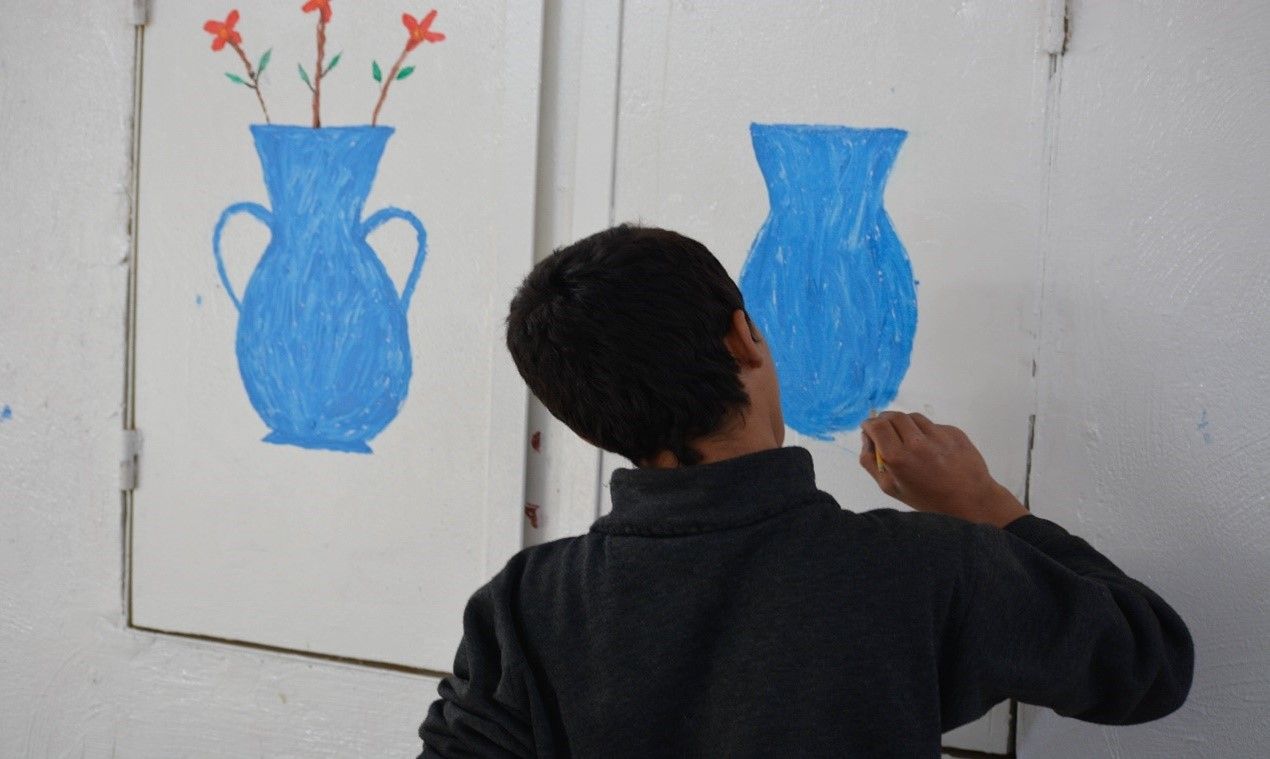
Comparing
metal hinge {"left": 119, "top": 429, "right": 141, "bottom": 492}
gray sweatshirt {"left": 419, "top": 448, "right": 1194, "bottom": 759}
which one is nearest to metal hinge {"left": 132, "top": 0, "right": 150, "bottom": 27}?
metal hinge {"left": 119, "top": 429, "right": 141, "bottom": 492}

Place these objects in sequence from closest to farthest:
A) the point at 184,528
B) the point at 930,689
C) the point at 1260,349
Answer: the point at 930,689 → the point at 1260,349 → the point at 184,528

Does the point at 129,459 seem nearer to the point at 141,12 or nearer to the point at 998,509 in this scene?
the point at 141,12

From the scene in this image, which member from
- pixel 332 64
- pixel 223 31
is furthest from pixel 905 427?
pixel 223 31

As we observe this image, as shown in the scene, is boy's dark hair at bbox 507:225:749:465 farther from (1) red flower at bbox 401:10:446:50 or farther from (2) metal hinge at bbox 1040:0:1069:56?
(1) red flower at bbox 401:10:446:50

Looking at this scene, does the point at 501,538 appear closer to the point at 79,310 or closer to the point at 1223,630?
the point at 79,310

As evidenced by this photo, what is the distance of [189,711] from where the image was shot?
5.26 ft

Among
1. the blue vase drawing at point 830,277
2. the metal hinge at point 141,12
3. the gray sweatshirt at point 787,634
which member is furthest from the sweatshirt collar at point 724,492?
the metal hinge at point 141,12

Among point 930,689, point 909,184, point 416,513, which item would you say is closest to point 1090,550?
point 930,689

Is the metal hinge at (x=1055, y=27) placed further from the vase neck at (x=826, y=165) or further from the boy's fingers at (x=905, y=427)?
the boy's fingers at (x=905, y=427)

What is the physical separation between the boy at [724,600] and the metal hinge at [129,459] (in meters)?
0.93

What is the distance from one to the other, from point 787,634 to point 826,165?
25.9 inches

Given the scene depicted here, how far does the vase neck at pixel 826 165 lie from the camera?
125 cm

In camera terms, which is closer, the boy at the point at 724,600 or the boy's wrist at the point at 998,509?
the boy at the point at 724,600

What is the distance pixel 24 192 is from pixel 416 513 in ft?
2.70
